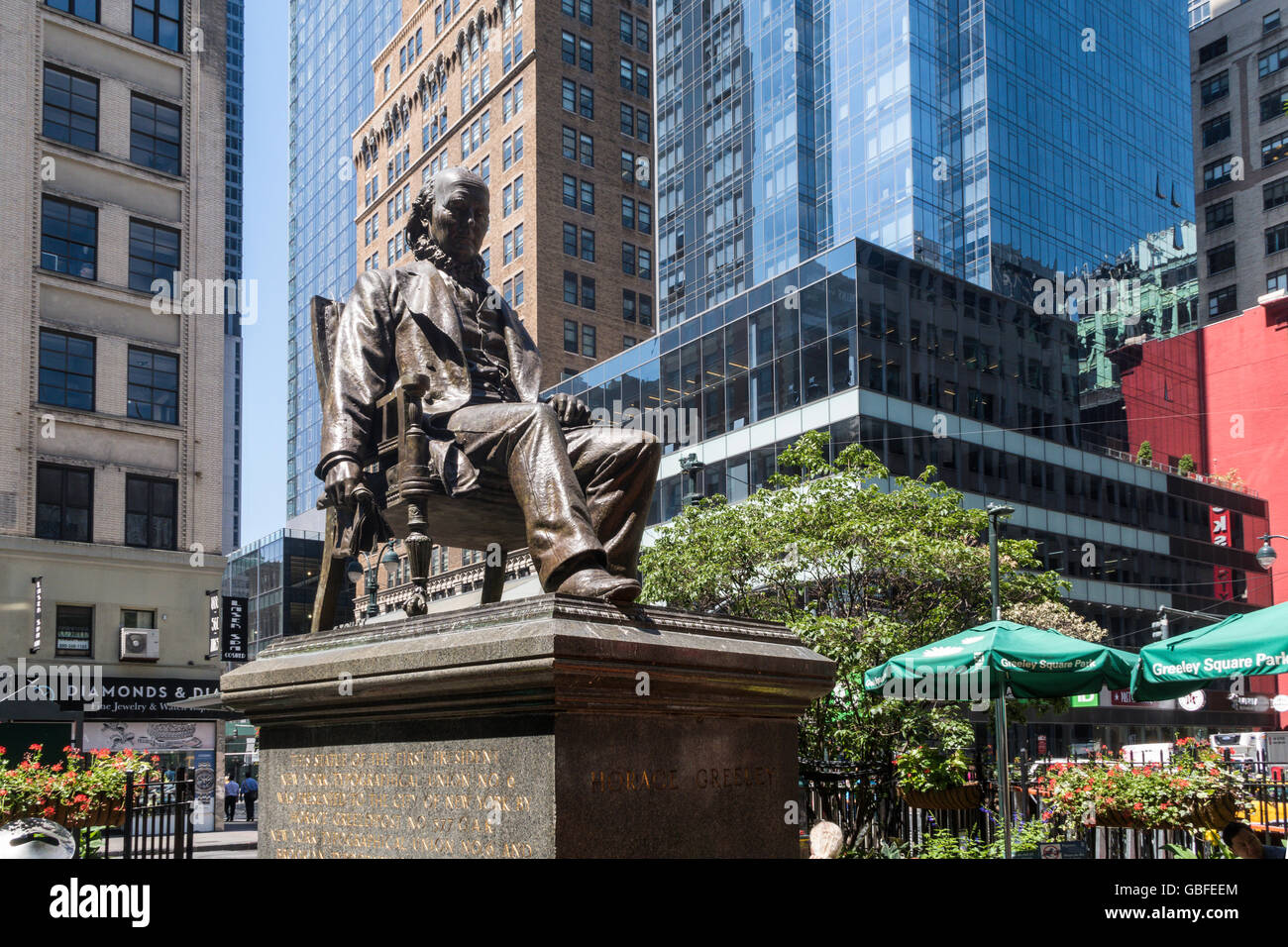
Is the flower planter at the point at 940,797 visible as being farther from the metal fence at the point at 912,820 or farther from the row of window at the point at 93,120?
the row of window at the point at 93,120

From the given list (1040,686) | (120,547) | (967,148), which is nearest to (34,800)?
(1040,686)

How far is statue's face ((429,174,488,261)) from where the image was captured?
823cm

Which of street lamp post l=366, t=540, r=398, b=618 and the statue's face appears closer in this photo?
the statue's face

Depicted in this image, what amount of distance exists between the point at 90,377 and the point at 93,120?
28.4 feet

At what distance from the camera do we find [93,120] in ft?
141

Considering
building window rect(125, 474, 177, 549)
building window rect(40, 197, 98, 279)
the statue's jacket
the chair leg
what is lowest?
the chair leg

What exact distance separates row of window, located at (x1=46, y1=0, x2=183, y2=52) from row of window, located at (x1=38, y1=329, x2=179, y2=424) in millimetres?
10807

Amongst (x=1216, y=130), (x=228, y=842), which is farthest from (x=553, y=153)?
(x=228, y=842)

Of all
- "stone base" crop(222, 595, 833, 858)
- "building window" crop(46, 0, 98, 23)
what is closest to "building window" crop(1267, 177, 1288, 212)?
"building window" crop(46, 0, 98, 23)

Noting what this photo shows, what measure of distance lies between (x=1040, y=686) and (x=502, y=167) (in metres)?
86.8

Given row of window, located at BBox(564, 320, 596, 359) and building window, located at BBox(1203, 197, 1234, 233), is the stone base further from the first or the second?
building window, located at BBox(1203, 197, 1234, 233)

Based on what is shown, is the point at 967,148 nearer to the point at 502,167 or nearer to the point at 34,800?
the point at 502,167

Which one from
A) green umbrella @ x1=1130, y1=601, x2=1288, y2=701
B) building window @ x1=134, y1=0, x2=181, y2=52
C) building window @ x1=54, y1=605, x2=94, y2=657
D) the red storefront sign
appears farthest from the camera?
the red storefront sign

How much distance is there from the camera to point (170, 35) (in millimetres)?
45156
